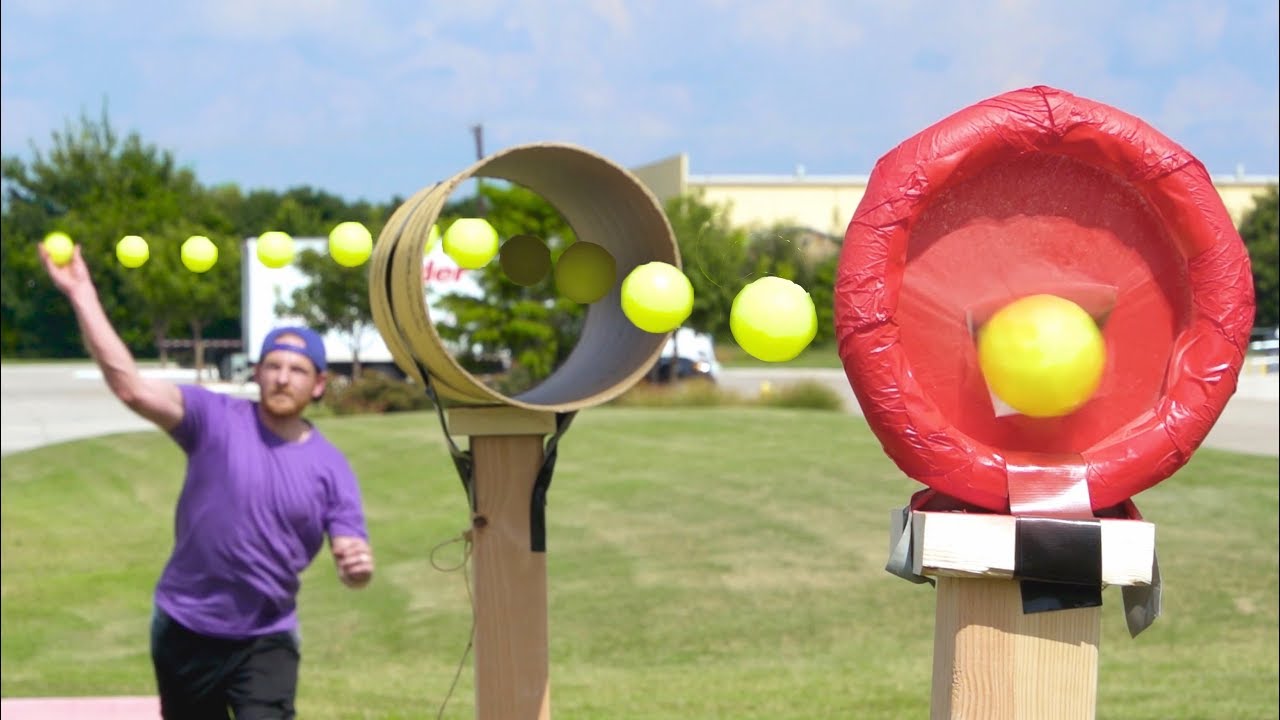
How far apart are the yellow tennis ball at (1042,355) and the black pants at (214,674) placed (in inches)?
Result: 104

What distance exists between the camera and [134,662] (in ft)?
31.3

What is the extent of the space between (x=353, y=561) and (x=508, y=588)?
1.62 ft

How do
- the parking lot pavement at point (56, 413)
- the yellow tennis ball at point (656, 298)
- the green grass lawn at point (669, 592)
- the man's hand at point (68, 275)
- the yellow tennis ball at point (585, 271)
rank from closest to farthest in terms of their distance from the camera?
the yellow tennis ball at point (656, 298) < the man's hand at point (68, 275) < the yellow tennis ball at point (585, 271) < the green grass lawn at point (669, 592) < the parking lot pavement at point (56, 413)

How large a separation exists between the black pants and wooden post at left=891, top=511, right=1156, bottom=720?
8.02ft

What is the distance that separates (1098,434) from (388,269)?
2429mm

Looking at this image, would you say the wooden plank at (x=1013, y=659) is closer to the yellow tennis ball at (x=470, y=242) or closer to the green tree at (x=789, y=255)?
the green tree at (x=789, y=255)

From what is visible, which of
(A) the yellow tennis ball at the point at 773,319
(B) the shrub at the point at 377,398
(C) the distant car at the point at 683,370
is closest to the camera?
(A) the yellow tennis ball at the point at 773,319

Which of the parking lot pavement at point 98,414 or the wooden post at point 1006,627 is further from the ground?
the wooden post at point 1006,627

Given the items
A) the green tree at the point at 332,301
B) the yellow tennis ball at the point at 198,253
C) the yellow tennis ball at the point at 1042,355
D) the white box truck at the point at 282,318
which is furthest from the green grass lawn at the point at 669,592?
the white box truck at the point at 282,318

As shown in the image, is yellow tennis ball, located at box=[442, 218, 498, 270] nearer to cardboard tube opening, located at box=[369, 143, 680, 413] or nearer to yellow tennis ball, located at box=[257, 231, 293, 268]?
cardboard tube opening, located at box=[369, 143, 680, 413]

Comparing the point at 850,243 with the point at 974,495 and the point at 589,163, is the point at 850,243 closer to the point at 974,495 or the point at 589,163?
the point at 974,495

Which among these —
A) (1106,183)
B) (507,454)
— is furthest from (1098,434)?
(507,454)

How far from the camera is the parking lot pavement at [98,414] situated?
20.4 m

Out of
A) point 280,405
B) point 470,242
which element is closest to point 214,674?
point 280,405
